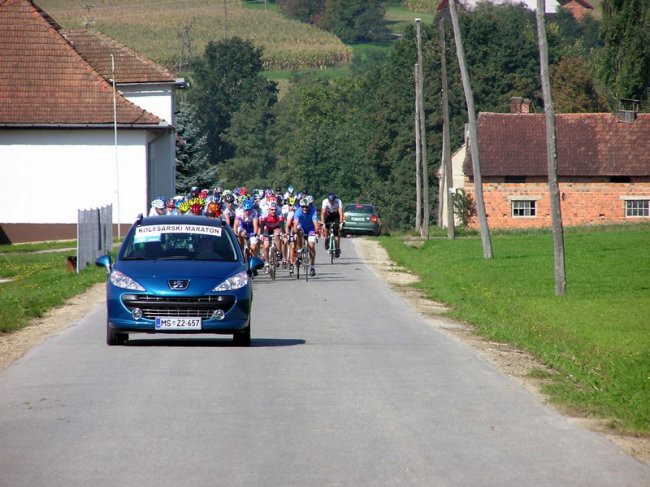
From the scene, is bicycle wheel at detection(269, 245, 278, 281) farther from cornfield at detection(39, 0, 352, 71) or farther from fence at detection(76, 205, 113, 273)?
cornfield at detection(39, 0, 352, 71)

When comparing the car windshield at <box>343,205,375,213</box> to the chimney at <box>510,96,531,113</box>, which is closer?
the car windshield at <box>343,205,375,213</box>

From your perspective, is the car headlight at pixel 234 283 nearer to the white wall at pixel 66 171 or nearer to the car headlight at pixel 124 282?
the car headlight at pixel 124 282

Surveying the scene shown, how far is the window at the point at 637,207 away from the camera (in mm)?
69625

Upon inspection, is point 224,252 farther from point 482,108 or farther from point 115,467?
point 482,108

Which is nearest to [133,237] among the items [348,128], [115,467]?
[115,467]

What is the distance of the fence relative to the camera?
30891 millimetres

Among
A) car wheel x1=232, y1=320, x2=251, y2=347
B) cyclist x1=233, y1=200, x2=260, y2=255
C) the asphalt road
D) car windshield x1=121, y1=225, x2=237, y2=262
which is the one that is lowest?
the asphalt road

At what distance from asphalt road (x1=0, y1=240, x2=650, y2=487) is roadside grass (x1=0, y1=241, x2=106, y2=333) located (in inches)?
152

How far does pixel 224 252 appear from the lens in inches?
627

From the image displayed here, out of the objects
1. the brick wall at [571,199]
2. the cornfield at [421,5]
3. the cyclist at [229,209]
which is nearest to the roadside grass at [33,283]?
the cyclist at [229,209]

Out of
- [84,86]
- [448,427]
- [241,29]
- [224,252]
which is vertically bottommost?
[448,427]

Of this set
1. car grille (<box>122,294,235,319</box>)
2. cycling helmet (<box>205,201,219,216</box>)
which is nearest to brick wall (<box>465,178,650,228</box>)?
cycling helmet (<box>205,201,219,216</box>)

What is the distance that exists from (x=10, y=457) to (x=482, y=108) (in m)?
81.5

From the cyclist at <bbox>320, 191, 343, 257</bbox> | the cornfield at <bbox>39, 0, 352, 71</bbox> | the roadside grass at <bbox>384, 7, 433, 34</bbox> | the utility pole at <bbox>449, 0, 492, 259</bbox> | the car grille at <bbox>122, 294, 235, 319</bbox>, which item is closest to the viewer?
the car grille at <bbox>122, 294, 235, 319</bbox>
